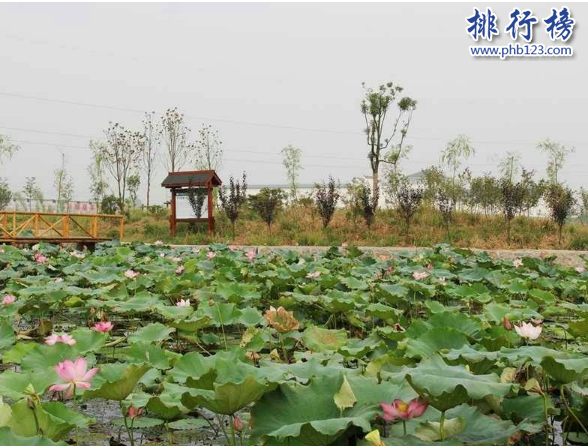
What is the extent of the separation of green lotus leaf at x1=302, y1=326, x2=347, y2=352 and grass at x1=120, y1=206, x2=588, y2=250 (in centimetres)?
1008

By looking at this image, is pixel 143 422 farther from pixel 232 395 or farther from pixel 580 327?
pixel 580 327

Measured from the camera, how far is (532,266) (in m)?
5.45

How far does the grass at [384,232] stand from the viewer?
12.9 metres

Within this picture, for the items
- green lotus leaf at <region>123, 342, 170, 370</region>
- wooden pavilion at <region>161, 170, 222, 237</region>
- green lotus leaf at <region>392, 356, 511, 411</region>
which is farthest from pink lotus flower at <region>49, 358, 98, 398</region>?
→ wooden pavilion at <region>161, 170, 222, 237</region>

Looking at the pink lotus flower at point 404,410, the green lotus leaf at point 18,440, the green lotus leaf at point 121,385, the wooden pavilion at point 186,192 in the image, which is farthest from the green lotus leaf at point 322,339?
the wooden pavilion at point 186,192

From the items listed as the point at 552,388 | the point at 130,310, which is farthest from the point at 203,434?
the point at 130,310

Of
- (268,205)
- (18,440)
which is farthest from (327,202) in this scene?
(18,440)

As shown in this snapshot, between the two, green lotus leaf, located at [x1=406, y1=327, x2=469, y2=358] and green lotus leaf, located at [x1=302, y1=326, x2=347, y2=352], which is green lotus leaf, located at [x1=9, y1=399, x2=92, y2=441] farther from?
green lotus leaf, located at [x1=302, y1=326, x2=347, y2=352]

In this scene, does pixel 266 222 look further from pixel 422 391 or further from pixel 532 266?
pixel 422 391

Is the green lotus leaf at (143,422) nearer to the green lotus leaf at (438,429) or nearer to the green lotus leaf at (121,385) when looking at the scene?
the green lotus leaf at (121,385)

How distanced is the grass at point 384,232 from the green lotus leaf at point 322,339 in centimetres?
1008

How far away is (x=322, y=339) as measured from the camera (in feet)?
7.30

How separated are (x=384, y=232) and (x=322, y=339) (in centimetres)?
1197

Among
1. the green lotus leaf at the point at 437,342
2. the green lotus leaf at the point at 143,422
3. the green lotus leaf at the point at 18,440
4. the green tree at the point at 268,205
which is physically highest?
the green tree at the point at 268,205
